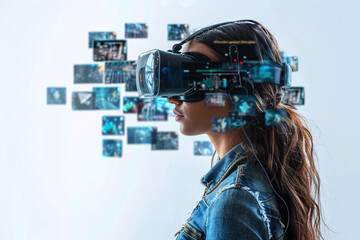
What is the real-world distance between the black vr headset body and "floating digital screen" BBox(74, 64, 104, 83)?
0.88m

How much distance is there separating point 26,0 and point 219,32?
1321mm

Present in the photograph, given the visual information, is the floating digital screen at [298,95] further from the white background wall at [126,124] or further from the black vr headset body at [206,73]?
the black vr headset body at [206,73]

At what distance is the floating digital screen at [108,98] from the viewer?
150 centimetres

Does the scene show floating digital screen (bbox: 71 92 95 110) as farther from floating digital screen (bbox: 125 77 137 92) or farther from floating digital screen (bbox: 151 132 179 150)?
floating digital screen (bbox: 151 132 179 150)

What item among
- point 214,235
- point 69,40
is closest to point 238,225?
point 214,235

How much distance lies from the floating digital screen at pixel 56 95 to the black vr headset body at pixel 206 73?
98cm

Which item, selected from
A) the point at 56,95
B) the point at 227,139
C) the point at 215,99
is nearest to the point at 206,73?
the point at 215,99

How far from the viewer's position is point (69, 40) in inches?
59.9

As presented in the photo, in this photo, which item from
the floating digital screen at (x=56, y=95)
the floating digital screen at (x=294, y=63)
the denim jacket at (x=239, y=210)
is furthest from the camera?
the floating digital screen at (x=56, y=95)

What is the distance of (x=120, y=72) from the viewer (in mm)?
1492

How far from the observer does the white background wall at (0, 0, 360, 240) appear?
142cm

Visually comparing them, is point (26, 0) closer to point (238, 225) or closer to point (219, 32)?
point (219, 32)

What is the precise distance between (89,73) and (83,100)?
5.5 inches

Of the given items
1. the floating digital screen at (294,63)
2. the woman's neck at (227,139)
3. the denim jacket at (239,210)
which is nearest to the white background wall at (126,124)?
the floating digital screen at (294,63)
